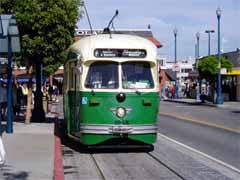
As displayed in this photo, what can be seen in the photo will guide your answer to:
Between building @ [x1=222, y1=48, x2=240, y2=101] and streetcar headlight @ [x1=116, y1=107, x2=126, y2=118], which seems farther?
building @ [x1=222, y1=48, x2=240, y2=101]

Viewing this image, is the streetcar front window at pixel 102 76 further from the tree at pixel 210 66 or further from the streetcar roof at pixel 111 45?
the tree at pixel 210 66

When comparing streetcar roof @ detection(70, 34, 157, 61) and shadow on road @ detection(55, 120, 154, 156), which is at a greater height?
streetcar roof @ detection(70, 34, 157, 61)

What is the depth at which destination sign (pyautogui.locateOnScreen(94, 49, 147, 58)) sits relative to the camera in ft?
52.7

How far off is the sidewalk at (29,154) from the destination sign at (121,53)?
2714 mm

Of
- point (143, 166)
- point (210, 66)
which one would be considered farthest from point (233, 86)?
point (143, 166)

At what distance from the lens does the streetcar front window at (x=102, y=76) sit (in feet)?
51.9

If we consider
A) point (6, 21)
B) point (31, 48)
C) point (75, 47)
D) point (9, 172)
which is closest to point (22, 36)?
point (31, 48)

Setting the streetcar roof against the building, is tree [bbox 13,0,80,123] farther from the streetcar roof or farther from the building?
the building

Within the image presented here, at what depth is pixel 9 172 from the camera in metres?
11.7

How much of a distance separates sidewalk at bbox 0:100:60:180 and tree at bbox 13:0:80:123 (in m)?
2.79

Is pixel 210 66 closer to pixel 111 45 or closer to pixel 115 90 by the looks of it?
pixel 111 45

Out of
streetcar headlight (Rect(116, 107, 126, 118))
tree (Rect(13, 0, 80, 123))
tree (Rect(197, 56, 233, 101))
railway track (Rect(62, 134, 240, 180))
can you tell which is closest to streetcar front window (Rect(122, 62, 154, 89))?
streetcar headlight (Rect(116, 107, 126, 118))

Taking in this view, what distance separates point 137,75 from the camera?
16078 mm

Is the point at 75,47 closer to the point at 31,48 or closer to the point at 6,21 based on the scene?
the point at 6,21
